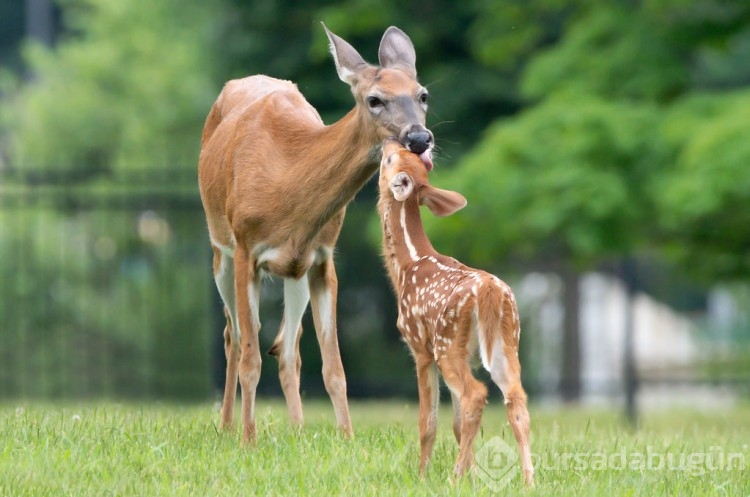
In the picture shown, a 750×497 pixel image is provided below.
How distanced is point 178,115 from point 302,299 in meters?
13.5

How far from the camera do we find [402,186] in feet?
20.0

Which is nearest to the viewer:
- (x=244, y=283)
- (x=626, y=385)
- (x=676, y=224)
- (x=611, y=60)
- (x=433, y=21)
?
(x=244, y=283)

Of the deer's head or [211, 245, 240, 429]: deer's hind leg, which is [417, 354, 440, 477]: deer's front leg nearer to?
the deer's head

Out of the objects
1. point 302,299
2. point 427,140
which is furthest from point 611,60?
point 427,140

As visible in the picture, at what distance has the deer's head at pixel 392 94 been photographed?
6.30 metres

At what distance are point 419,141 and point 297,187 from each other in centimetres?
100

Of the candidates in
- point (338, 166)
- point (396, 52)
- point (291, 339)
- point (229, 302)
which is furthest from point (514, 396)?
point (229, 302)

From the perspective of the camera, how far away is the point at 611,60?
13.3 metres

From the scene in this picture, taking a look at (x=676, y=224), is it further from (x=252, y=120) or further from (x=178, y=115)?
(x=178, y=115)

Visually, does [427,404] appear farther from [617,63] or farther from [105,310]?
[105,310]

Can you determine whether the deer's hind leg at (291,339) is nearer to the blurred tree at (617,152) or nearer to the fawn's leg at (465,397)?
the fawn's leg at (465,397)

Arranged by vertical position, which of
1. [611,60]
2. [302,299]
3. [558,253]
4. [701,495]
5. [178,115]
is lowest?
[701,495]

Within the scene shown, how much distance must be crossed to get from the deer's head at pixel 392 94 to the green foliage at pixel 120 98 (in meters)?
13.5

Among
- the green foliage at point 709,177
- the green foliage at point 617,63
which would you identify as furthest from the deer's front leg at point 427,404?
the green foliage at point 617,63
